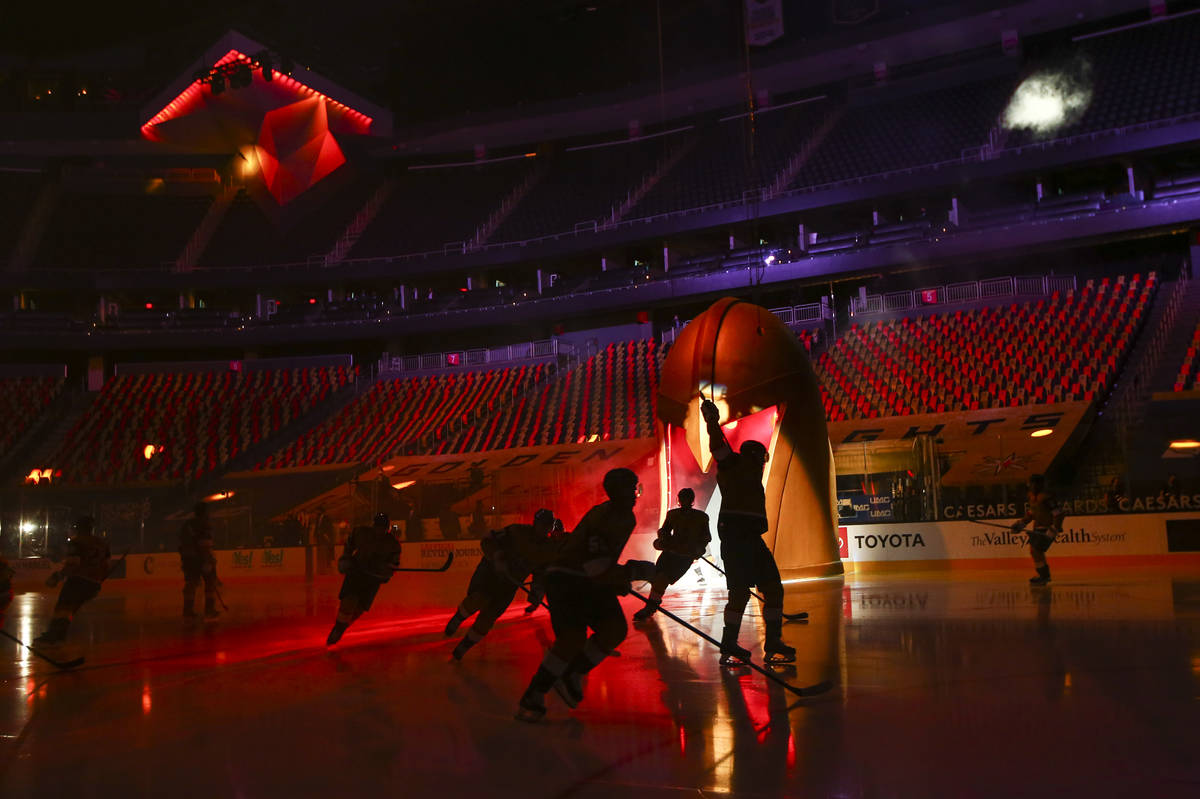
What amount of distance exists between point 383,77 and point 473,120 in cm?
466

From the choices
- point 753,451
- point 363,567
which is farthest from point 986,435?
point 363,567

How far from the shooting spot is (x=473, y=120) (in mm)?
42531

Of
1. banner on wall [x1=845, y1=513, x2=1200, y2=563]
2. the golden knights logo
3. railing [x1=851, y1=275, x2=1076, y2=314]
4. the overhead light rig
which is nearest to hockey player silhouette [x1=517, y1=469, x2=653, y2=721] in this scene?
banner on wall [x1=845, y1=513, x2=1200, y2=563]

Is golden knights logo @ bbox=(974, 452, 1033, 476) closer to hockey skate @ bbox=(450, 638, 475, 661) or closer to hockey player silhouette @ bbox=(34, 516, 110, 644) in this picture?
hockey skate @ bbox=(450, 638, 475, 661)

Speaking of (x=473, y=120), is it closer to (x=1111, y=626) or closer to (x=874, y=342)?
(x=874, y=342)

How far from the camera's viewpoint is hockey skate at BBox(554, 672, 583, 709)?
19.5 feet

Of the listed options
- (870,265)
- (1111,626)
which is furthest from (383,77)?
(1111,626)

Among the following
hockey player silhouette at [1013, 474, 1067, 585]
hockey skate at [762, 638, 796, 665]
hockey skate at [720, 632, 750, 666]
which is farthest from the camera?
hockey player silhouette at [1013, 474, 1067, 585]

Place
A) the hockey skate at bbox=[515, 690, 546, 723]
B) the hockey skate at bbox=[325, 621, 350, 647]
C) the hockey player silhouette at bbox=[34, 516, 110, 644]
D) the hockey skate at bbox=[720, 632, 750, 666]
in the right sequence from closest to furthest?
1. the hockey skate at bbox=[515, 690, 546, 723]
2. the hockey skate at bbox=[720, 632, 750, 666]
3. the hockey skate at bbox=[325, 621, 350, 647]
4. the hockey player silhouette at bbox=[34, 516, 110, 644]

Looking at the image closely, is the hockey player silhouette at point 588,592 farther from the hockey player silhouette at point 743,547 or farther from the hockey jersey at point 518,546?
the hockey jersey at point 518,546

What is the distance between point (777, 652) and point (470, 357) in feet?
109

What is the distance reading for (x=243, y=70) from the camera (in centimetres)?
3650

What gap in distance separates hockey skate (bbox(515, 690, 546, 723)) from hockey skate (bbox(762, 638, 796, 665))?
2333 mm

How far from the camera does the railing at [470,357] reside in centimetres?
3853
